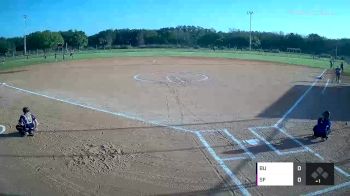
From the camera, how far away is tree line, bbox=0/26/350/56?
71.3 m

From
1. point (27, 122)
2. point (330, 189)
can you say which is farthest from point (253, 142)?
point (27, 122)

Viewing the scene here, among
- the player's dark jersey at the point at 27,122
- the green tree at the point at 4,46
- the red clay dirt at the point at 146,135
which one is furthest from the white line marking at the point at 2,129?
the green tree at the point at 4,46

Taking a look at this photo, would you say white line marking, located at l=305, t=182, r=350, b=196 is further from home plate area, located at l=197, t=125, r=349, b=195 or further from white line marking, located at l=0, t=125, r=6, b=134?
white line marking, located at l=0, t=125, r=6, b=134

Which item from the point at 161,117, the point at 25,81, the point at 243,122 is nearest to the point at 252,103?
the point at 243,122

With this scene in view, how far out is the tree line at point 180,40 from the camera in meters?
71.3

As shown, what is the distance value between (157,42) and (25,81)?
62004 millimetres

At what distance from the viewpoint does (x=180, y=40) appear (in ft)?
295

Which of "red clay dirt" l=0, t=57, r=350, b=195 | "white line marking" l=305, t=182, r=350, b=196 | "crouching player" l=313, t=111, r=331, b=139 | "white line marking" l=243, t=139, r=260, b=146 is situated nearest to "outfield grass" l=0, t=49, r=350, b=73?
"red clay dirt" l=0, t=57, r=350, b=195

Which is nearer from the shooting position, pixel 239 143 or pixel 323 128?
pixel 239 143

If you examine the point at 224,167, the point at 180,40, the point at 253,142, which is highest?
the point at 180,40

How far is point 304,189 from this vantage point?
9320mm

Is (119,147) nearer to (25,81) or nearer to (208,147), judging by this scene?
(208,147)

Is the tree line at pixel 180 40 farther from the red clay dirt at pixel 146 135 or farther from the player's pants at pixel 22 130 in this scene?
the player's pants at pixel 22 130

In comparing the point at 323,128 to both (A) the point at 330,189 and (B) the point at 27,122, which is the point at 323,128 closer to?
(A) the point at 330,189
